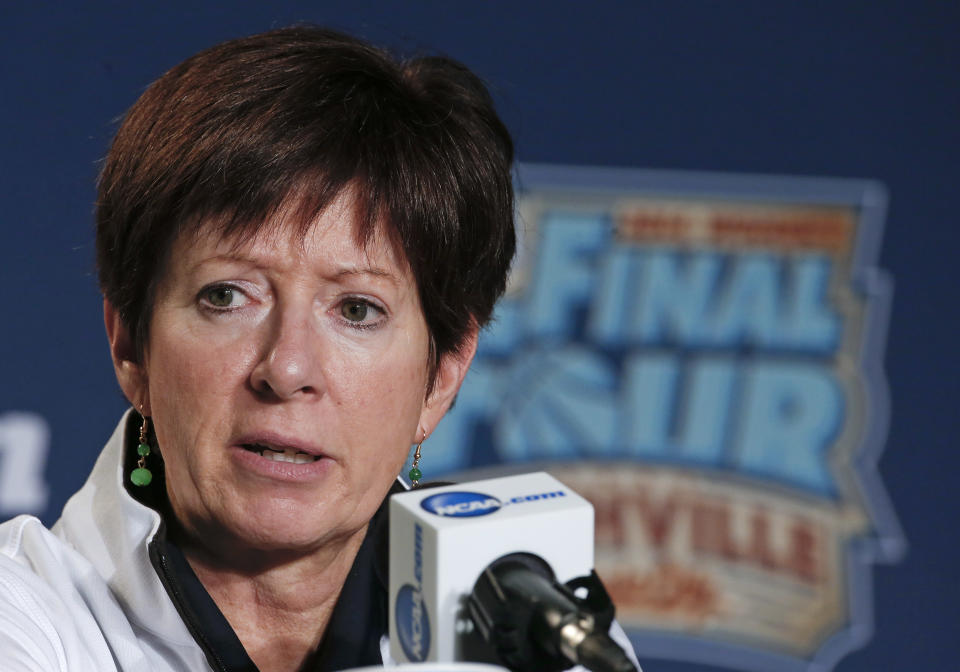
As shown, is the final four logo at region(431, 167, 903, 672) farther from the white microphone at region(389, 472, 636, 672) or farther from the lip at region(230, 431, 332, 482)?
the white microphone at region(389, 472, 636, 672)

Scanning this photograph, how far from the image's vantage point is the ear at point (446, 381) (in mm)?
1150

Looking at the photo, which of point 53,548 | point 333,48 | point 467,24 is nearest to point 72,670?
point 53,548

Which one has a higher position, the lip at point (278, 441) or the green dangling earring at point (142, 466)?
the lip at point (278, 441)

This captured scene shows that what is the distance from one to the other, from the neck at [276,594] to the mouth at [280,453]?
13 centimetres

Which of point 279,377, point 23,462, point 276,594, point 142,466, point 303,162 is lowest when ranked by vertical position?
point 23,462

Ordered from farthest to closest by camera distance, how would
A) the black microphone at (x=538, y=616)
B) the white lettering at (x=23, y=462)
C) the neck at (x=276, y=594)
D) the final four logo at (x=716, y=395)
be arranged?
the final four logo at (x=716, y=395) → the white lettering at (x=23, y=462) → the neck at (x=276, y=594) → the black microphone at (x=538, y=616)

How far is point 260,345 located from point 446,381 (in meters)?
0.26

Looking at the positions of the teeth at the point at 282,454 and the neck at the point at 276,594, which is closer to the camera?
the teeth at the point at 282,454

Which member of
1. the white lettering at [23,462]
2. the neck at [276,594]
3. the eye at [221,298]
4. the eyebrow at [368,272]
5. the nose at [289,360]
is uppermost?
the eyebrow at [368,272]

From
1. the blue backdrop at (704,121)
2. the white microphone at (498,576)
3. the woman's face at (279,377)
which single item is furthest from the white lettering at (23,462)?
the white microphone at (498,576)

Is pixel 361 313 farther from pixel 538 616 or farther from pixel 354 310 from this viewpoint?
pixel 538 616

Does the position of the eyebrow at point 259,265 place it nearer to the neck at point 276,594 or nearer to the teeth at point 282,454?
the teeth at point 282,454

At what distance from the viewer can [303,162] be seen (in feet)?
3.21

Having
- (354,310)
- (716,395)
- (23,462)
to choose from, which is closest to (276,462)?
(354,310)
